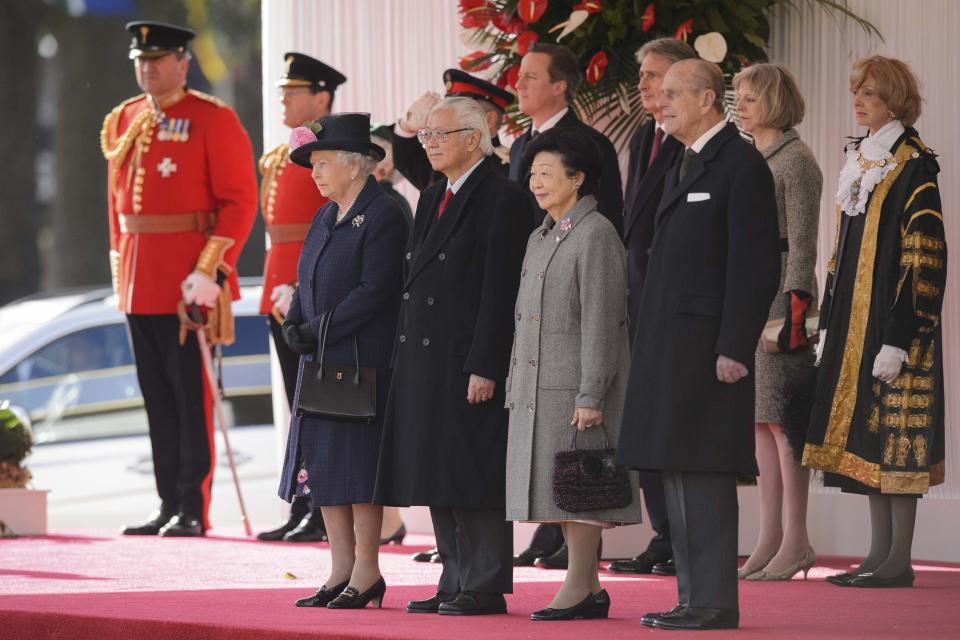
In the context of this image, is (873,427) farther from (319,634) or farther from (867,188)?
(319,634)

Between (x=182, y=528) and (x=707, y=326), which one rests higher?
(x=707, y=326)

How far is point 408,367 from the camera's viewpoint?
14.6 ft

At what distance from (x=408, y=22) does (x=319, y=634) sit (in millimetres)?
4112

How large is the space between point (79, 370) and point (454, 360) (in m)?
5.65

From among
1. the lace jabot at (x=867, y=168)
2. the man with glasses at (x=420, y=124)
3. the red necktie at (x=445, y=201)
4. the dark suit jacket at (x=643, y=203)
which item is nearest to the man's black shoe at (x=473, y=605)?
the red necktie at (x=445, y=201)

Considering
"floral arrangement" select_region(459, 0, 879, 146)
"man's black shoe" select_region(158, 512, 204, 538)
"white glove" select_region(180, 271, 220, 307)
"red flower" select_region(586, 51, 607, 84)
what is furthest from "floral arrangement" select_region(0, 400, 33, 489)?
"red flower" select_region(586, 51, 607, 84)

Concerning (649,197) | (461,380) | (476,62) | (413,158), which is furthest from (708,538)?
(476,62)

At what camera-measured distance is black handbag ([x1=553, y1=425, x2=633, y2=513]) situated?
13.7ft

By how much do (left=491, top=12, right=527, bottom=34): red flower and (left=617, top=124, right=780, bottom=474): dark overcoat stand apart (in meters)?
2.23

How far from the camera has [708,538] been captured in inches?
157

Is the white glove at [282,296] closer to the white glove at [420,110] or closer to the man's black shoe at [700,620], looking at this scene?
the white glove at [420,110]

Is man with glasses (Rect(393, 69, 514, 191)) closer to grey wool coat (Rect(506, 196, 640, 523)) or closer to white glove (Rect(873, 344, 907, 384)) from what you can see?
grey wool coat (Rect(506, 196, 640, 523))

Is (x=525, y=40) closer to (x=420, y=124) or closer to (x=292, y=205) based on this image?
(x=420, y=124)

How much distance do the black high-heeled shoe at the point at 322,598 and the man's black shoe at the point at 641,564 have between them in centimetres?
117
